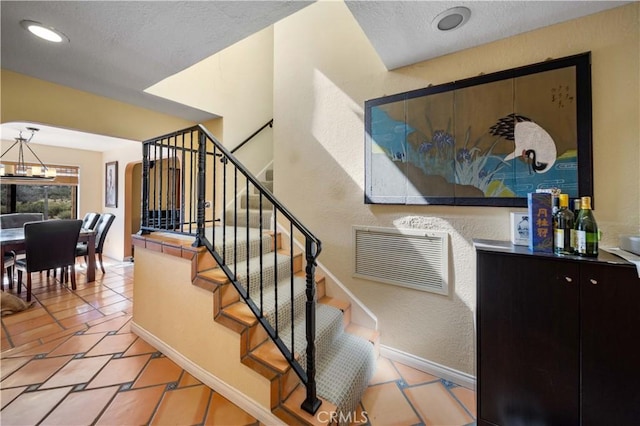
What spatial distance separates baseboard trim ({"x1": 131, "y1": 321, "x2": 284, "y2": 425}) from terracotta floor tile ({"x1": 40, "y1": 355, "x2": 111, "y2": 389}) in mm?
327

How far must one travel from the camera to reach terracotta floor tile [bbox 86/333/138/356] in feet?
6.94

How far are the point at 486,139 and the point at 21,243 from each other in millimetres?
5244

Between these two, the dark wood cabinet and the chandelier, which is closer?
the dark wood cabinet

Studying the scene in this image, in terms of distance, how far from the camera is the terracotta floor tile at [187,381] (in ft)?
5.79

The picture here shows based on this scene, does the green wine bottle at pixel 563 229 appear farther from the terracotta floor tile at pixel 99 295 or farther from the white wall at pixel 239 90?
the terracotta floor tile at pixel 99 295

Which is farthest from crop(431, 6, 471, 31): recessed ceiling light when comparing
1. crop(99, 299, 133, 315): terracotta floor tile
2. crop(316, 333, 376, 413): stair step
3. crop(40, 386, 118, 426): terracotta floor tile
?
crop(99, 299, 133, 315): terracotta floor tile

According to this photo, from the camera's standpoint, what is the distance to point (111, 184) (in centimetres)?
561

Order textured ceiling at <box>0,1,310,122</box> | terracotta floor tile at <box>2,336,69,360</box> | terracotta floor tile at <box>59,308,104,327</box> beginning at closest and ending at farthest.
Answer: textured ceiling at <box>0,1,310,122</box> < terracotta floor tile at <box>2,336,69,360</box> < terracotta floor tile at <box>59,308,104,327</box>

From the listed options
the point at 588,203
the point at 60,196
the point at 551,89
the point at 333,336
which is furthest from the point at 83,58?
the point at 60,196

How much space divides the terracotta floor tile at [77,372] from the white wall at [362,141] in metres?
1.96

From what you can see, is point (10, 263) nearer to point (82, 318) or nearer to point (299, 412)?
point (82, 318)

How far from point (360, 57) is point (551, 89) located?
1396 mm

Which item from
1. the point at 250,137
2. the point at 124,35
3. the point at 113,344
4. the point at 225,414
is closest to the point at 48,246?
the point at 113,344
